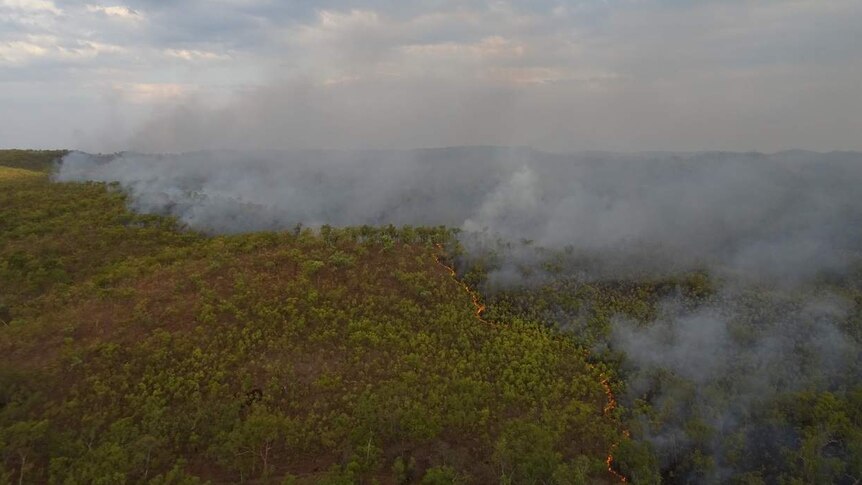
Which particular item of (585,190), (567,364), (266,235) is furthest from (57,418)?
(585,190)

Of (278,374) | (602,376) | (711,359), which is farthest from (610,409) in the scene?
(278,374)

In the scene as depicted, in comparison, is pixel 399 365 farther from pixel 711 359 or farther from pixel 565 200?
pixel 565 200

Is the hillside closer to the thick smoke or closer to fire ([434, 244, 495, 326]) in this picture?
fire ([434, 244, 495, 326])

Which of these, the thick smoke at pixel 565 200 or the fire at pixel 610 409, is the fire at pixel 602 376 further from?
the thick smoke at pixel 565 200

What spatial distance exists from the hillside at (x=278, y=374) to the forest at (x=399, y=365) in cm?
15

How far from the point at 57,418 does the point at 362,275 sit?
23.9 m

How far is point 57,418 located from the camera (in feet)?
107

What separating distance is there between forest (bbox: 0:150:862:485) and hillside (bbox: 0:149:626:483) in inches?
5.8

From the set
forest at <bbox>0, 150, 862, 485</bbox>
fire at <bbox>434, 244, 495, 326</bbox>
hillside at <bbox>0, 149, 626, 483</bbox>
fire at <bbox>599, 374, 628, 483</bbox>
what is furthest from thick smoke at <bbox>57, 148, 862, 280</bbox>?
fire at <bbox>599, 374, 628, 483</bbox>

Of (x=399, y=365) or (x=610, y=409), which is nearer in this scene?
(x=610, y=409)

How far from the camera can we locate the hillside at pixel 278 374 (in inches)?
1244

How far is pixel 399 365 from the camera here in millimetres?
38500

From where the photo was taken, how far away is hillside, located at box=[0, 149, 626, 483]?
104ft

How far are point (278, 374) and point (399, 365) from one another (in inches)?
338
